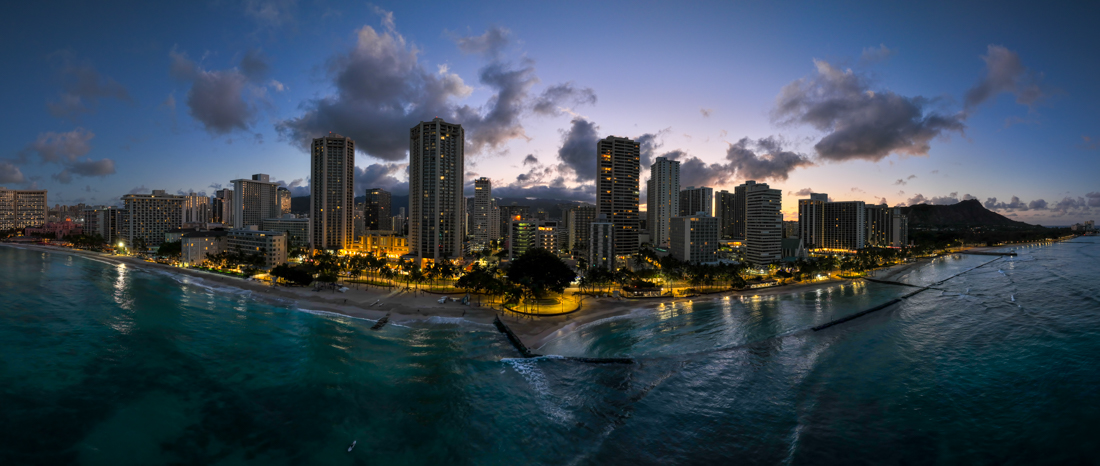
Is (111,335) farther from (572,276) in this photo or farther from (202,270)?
(202,270)

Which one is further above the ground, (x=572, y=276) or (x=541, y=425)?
(x=572, y=276)

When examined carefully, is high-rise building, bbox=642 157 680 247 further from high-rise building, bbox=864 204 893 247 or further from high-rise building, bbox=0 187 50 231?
high-rise building, bbox=0 187 50 231

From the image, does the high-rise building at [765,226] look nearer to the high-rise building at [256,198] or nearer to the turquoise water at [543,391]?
the turquoise water at [543,391]

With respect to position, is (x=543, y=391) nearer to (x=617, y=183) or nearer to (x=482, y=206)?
(x=617, y=183)

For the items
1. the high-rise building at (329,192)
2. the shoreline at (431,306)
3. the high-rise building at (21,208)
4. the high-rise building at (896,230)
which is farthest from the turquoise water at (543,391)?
the high-rise building at (21,208)

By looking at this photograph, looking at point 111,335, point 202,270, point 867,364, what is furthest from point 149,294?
point 867,364

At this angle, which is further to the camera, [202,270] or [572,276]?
[202,270]
